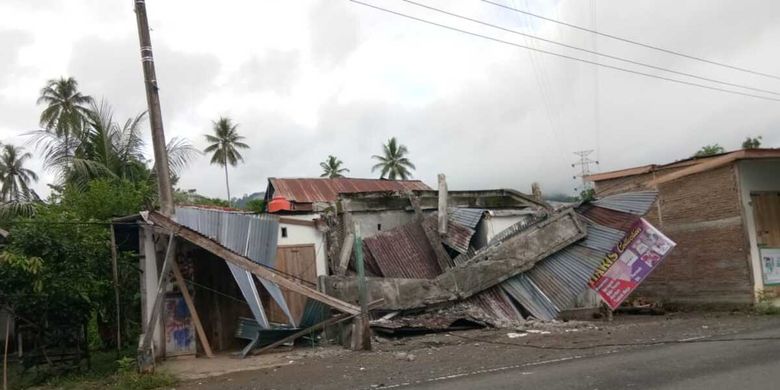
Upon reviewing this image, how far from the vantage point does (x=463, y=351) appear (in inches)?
395

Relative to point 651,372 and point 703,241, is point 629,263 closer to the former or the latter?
point 703,241

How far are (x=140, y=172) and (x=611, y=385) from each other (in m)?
17.5

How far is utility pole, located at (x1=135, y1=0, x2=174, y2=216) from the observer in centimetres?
1125

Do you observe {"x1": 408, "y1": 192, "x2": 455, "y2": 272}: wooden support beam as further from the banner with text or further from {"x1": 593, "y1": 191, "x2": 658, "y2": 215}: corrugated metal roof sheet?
{"x1": 593, "y1": 191, "x2": 658, "y2": 215}: corrugated metal roof sheet

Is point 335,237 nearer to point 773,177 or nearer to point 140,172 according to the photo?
point 140,172

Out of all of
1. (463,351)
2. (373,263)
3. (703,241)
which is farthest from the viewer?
(703,241)

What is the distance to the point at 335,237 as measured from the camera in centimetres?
1480

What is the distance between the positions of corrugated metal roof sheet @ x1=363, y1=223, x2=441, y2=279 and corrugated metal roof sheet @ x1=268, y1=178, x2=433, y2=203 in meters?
12.3

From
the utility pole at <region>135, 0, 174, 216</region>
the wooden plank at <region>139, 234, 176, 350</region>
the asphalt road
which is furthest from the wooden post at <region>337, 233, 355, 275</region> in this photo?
the asphalt road

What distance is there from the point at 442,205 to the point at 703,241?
6.94m

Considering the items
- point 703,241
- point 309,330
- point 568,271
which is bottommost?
point 309,330

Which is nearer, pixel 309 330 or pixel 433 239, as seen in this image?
pixel 309 330

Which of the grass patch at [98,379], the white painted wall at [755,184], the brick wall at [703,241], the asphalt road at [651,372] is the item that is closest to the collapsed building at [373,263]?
the grass patch at [98,379]

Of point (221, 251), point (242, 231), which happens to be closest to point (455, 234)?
point (242, 231)
